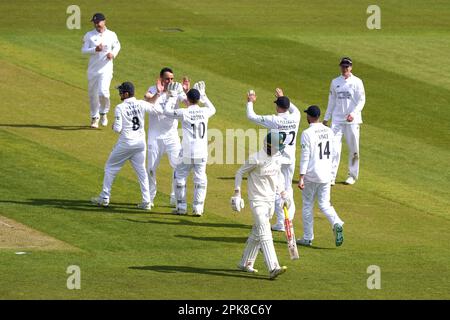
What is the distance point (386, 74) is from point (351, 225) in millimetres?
13530

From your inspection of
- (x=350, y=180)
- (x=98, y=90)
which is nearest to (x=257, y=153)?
(x=350, y=180)

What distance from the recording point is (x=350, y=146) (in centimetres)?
2762

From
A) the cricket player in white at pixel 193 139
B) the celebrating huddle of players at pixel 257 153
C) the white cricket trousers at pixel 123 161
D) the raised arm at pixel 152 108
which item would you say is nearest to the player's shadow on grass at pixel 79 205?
the celebrating huddle of players at pixel 257 153

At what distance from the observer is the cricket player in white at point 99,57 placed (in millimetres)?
29562

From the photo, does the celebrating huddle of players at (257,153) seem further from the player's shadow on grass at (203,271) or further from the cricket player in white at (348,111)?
the player's shadow on grass at (203,271)

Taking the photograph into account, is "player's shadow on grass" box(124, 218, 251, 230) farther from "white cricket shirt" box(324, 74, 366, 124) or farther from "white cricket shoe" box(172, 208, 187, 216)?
"white cricket shirt" box(324, 74, 366, 124)

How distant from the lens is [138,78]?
34.4 meters

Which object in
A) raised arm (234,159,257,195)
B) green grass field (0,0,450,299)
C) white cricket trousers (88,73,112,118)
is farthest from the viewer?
white cricket trousers (88,73,112,118)

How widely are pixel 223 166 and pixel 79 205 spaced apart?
5.09m

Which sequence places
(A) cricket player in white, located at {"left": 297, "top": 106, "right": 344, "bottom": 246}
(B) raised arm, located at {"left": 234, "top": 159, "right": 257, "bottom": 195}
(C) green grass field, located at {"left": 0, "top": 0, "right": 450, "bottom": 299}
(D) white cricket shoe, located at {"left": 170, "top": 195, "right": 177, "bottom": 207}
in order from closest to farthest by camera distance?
(B) raised arm, located at {"left": 234, "top": 159, "right": 257, "bottom": 195} → (C) green grass field, located at {"left": 0, "top": 0, "right": 450, "bottom": 299} → (A) cricket player in white, located at {"left": 297, "top": 106, "right": 344, "bottom": 246} → (D) white cricket shoe, located at {"left": 170, "top": 195, "right": 177, "bottom": 207}

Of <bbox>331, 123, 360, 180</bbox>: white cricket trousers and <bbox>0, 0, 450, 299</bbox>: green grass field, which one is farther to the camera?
<bbox>331, 123, 360, 180</bbox>: white cricket trousers

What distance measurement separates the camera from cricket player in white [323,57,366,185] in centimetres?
2747

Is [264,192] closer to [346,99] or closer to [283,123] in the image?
[283,123]

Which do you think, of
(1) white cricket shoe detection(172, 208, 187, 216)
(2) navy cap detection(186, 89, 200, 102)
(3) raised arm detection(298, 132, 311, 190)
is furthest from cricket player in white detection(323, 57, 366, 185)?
(3) raised arm detection(298, 132, 311, 190)
